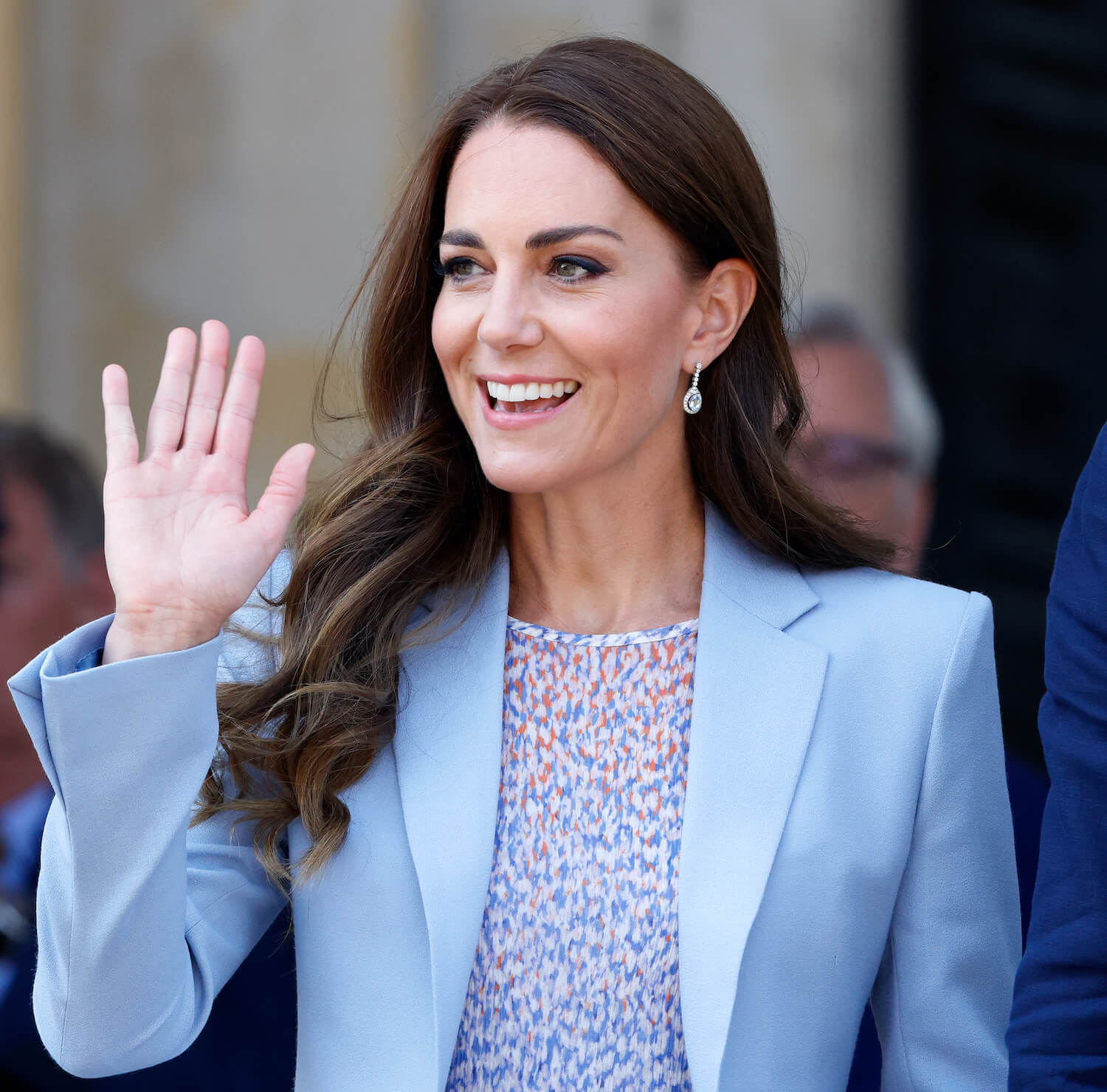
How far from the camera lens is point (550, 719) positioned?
240 cm

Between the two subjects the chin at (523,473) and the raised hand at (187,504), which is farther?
the chin at (523,473)

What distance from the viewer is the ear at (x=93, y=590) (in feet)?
13.4

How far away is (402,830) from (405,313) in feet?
2.50

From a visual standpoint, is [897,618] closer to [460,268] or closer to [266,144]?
[460,268]

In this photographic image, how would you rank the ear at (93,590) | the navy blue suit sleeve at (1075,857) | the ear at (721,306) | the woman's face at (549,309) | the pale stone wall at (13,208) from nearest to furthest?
the navy blue suit sleeve at (1075,857) → the woman's face at (549,309) → the ear at (721,306) → the ear at (93,590) → the pale stone wall at (13,208)

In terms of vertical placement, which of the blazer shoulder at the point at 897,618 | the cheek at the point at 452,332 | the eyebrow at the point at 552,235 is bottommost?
the blazer shoulder at the point at 897,618

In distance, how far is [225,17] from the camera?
4742 millimetres

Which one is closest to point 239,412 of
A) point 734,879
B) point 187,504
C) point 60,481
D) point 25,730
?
point 187,504

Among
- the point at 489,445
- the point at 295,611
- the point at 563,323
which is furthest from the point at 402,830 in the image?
the point at 563,323

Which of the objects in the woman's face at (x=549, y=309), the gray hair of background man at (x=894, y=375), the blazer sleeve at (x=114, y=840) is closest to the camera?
the blazer sleeve at (x=114, y=840)

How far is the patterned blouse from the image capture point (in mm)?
2205

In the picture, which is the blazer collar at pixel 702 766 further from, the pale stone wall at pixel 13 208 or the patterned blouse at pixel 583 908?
the pale stone wall at pixel 13 208

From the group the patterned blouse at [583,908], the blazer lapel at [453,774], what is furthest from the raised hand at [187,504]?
the patterned blouse at [583,908]

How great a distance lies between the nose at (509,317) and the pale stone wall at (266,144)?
2.55 metres
